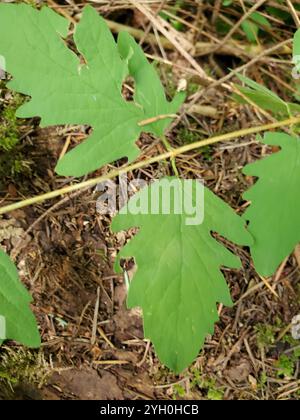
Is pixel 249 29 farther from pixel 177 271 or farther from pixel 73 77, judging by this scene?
pixel 177 271

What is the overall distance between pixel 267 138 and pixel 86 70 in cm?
59

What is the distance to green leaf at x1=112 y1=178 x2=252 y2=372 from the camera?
155 cm

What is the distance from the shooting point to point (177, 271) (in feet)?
5.19

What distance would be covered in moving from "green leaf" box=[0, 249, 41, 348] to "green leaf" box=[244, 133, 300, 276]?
2.25 feet

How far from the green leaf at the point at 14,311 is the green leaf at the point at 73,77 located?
0.34 m

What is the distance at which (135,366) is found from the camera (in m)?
2.04

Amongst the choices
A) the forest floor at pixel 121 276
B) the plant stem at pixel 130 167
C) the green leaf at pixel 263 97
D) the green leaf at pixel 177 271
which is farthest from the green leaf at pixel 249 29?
the green leaf at pixel 177 271

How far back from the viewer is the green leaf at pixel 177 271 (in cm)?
155

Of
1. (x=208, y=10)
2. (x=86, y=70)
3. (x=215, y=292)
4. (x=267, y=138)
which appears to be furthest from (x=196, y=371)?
(x=208, y=10)

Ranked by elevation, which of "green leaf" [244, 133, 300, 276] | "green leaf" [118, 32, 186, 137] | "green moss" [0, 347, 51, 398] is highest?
"green leaf" [118, 32, 186, 137]

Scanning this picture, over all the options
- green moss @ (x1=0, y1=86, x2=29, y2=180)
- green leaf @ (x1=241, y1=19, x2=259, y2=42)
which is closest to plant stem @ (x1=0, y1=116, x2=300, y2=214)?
green moss @ (x1=0, y1=86, x2=29, y2=180)

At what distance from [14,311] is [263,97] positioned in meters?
1.04

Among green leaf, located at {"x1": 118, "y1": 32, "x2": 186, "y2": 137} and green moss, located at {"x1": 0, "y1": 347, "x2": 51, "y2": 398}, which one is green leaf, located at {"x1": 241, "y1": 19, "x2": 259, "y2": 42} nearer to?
green leaf, located at {"x1": 118, "y1": 32, "x2": 186, "y2": 137}

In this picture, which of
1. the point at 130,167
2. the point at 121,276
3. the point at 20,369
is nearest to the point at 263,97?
the point at 130,167
